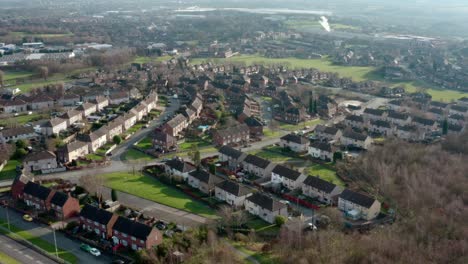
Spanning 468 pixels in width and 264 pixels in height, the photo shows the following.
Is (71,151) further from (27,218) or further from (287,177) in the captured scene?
(287,177)

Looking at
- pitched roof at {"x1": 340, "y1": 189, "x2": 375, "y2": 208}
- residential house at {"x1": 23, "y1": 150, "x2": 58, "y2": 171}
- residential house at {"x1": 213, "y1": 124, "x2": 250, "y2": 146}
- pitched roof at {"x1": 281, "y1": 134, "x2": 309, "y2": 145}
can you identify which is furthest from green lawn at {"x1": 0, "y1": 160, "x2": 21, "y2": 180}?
pitched roof at {"x1": 340, "y1": 189, "x2": 375, "y2": 208}

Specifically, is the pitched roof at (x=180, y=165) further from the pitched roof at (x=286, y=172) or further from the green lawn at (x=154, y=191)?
the pitched roof at (x=286, y=172)

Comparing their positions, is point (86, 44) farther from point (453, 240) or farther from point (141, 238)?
point (453, 240)

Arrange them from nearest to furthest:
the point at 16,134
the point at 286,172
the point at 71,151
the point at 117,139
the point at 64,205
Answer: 1. the point at 64,205
2. the point at 286,172
3. the point at 71,151
4. the point at 117,139
5. the point at 16,134

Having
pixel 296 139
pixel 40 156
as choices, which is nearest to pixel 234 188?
pixel 296 139

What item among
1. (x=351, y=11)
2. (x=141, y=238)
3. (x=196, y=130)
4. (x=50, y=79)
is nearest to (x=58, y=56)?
(x=50, y=79)

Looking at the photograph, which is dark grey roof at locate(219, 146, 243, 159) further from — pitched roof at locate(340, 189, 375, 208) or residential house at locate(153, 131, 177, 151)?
pitched roof at locate(340, 189, 375, 208)

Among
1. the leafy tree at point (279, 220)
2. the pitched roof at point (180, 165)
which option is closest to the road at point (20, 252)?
the pitched roof at point (180, 165)
